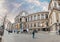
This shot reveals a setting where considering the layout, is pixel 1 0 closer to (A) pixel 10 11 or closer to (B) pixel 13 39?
(A) pixel 10 11

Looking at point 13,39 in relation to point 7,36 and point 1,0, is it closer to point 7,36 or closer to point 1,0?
point 7,36

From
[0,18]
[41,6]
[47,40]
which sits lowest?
[47,40]

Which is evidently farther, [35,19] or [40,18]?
[35,19]

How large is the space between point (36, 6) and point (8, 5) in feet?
3.42

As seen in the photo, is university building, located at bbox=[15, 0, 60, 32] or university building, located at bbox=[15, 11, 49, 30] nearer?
university building, located at bbox=[15, 0, 60, 32]

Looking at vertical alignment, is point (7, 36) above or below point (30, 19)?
below

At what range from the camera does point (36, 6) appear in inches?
211

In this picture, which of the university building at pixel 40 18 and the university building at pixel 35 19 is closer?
the university building at pixel 40 18

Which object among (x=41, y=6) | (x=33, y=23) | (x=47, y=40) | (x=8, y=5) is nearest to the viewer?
(x=47, y=40)

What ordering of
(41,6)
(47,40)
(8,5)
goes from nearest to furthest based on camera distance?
(47,40) < (8,5) < (41,6)

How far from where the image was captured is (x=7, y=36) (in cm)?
446

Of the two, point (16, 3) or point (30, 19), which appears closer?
point (16, 3)

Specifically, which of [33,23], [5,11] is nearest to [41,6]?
[5,11]

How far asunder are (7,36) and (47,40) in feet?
4.05
